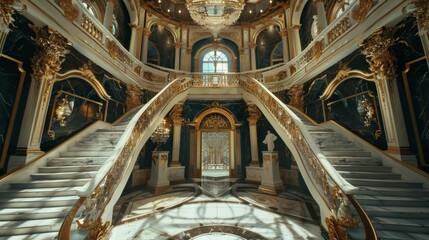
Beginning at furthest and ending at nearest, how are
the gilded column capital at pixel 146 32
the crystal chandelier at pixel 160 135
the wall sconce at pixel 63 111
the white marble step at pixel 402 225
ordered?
1. the gilded column capital at pixel 146 32
2. the crystal chandelier at pixel 160 135
3. the wall sconce at pixel 63 111
4. the white marble step at pixel 402 225

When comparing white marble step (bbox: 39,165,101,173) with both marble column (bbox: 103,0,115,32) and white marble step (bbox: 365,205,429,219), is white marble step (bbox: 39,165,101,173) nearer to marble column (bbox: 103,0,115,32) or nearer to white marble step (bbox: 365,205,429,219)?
white marble step (bbox: 365,205,429,219)

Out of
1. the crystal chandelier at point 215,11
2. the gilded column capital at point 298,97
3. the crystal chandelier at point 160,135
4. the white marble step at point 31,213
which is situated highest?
the crystal chandelier at point 215,11

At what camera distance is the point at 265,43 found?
11.0 metres

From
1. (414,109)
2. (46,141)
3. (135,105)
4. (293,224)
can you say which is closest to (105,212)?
(46,141)

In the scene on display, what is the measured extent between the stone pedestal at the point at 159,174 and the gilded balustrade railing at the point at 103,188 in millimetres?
2383

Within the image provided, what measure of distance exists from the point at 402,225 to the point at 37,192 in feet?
21.6

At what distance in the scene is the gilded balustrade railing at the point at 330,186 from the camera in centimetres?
262

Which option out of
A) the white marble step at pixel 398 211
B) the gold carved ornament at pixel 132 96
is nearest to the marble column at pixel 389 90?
the white marble step at pixel 398 211

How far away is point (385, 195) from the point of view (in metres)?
3.42

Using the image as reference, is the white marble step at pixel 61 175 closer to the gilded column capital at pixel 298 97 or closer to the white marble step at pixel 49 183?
the white marble step at pixel 49 183

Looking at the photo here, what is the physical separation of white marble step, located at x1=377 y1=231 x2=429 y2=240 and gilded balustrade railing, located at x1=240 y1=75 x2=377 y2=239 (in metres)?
0.31

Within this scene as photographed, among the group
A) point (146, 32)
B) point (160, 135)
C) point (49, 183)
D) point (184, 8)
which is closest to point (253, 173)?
point (160, 135)

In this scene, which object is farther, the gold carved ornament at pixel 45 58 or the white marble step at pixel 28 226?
the gold carved ornament at pixel 45 58

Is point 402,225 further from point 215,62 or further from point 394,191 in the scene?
point 215,62
